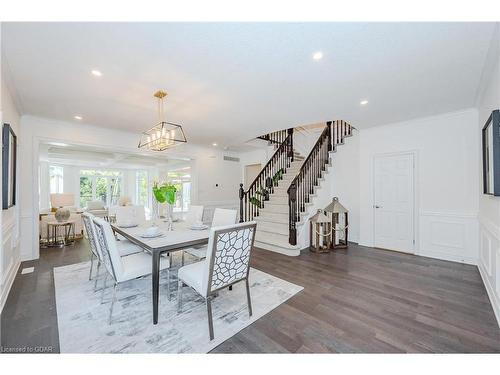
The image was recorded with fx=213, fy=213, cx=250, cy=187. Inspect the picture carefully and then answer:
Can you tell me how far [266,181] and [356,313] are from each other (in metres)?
4.31

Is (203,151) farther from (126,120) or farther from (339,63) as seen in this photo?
(339,63)

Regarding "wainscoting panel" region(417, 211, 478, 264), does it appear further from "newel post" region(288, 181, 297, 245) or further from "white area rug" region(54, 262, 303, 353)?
"white area rug" region(54, 262, 303, 353)

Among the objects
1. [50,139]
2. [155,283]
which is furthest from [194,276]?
[50,139]

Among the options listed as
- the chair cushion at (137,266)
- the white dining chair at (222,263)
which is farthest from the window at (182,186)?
the white dining chair at (222,263)

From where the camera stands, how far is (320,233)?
4.35m

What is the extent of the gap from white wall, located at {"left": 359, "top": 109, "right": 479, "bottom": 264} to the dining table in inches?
162

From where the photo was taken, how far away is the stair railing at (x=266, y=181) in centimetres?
568

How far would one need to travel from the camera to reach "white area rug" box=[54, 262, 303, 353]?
175 cm

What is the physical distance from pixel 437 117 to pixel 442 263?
8.51 ft

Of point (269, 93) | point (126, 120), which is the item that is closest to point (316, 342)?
point (269, 93)

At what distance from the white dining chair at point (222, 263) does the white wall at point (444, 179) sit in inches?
151

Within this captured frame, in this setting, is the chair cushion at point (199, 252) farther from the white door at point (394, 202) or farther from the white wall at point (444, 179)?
the white wall at point (444, 179)

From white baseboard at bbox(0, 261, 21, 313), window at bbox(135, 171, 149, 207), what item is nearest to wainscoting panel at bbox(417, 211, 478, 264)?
white baseboard at bbox(0, 261, 21, 313)

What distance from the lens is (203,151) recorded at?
656 centimetres
